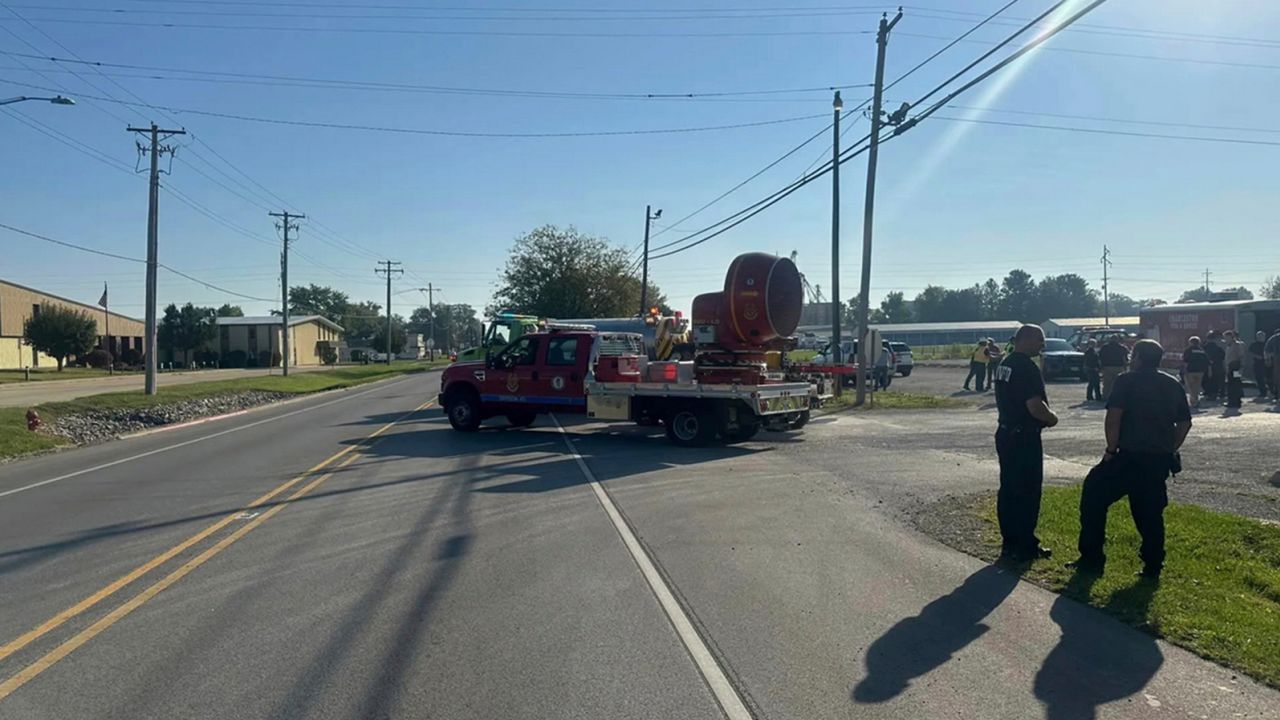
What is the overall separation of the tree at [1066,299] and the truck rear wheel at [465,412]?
153872 mm

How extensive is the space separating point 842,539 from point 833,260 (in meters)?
20.5

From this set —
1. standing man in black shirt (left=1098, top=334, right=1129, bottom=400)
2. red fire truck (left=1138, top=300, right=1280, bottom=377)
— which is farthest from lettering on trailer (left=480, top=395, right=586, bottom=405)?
red fire truck (left=1138, top=300, right=1280, bottom=377)

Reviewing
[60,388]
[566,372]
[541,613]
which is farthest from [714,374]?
[60,388]

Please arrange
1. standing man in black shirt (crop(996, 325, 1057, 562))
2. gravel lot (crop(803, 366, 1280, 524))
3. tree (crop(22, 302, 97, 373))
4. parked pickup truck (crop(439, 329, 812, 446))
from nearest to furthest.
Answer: standing man in black shirt (crop(996, 325, 1057, 562)), gravel lot (crop(803, 366, 1280, 524)), parked pickup truck (crop(439, 329, 812, 446)), tree (crop(22, 302, 97, 373))

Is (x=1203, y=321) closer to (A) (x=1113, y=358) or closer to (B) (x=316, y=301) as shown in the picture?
(A) (x=1113, y=358)

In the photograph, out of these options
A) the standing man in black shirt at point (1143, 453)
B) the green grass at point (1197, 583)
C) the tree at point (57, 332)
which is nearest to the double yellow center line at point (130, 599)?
the green grass at point (1197, 583)

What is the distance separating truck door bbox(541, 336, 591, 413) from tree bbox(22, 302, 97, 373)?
61637 mm

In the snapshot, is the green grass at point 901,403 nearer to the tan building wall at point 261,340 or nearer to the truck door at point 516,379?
the truck door at point 516,379

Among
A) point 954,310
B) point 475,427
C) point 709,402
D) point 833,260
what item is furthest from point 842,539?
point 954,310

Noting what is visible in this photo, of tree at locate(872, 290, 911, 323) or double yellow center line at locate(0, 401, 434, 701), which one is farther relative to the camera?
tree at locate(872, 290, 911, 323)

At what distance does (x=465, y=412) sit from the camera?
68.0 ft

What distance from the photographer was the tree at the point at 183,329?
8919 cm

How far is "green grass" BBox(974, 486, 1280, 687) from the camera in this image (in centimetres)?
581

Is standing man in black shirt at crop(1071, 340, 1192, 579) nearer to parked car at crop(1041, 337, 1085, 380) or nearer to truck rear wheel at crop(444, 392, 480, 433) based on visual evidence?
truck rear wheel at crop(444, 392, 480, 433)
